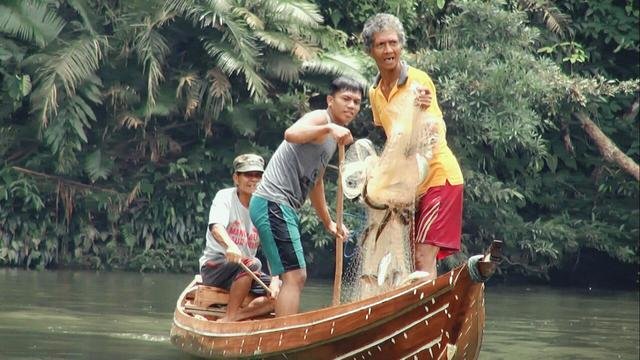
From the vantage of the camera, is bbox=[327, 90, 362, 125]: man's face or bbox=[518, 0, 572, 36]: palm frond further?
bbox=[518, 0, 572, 36]: palm frond

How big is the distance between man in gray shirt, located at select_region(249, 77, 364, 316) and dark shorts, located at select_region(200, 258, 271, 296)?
118cm

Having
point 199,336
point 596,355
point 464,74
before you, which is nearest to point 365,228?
point 199,336

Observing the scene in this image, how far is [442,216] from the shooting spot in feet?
24.0

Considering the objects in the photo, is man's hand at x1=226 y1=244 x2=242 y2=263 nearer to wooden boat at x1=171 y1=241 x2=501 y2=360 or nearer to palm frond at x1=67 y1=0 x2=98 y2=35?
wooden boat at x1=171 y1=241 x2=501 y2=360

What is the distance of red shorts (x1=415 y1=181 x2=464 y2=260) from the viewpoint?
24.0ft

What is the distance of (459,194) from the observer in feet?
24.1

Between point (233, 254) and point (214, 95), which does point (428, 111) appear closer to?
point (233, 254)

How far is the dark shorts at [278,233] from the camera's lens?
804cm

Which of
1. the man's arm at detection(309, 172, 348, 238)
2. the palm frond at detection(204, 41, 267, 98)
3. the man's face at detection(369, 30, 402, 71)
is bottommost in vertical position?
the man's arm at detection(309, 172, 348, 238)

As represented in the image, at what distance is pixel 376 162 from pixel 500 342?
12.3ft

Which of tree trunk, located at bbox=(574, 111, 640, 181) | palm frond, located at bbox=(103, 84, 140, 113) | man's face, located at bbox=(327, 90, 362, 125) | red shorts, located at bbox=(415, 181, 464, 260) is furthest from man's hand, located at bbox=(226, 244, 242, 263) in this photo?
tree trunk, located at bbox=(574, 111, 640, 181)

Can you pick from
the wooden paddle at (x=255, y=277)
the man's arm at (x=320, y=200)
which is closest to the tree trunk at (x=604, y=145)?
the wooden paddle at (x=255, y=277)

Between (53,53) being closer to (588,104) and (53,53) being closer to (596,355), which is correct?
(588,104)

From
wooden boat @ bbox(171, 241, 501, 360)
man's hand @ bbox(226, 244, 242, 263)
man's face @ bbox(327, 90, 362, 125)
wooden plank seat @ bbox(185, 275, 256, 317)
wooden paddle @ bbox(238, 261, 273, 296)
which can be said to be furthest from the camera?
wooden plank seat @ bbox(185, 275, 256, 317)
